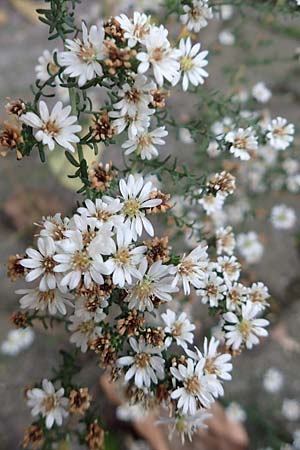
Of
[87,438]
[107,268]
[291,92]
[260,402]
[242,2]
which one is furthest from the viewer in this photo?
[291,92]

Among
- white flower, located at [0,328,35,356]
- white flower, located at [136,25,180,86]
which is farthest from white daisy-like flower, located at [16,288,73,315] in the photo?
white flower, located at [0,328,35,356]

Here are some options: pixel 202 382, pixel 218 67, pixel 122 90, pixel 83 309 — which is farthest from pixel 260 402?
pixel 218 67

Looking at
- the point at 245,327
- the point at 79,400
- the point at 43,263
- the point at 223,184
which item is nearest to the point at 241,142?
the point at 223,184

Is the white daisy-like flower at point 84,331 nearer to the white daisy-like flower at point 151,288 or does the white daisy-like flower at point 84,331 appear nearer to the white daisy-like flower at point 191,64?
the white daisy-like flower at point 151,288

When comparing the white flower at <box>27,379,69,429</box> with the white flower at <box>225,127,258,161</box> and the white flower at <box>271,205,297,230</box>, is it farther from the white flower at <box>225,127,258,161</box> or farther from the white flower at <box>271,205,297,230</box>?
the white flower at <box>271,205,297,230</box>

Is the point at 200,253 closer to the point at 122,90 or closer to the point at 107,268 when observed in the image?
the point at 107,268

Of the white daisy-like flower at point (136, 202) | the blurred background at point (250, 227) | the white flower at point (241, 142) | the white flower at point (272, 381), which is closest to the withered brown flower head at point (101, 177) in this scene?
the white daisy-like flower at point (136, 202)
